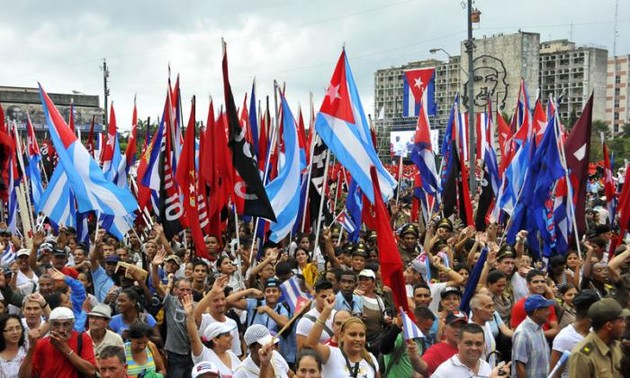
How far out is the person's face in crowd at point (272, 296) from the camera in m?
7.90

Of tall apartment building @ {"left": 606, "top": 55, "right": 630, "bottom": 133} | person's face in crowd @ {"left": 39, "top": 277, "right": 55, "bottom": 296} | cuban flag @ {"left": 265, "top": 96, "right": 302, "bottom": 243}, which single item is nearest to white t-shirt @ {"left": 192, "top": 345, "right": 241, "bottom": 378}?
person's face in crowd @ {"left": 39, "top": 277, "right": 55, "bottom": 296}

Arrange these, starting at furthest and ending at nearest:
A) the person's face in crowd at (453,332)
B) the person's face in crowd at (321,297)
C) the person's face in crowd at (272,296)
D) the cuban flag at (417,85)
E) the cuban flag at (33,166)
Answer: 1. the cuban flag at (417,85)
2. the cuban flag at (33,166)
3. the person's face in crowd at (272,296)
4. the person's face in crowd at (321,297)
5. the person's face in crowd at (453,332)

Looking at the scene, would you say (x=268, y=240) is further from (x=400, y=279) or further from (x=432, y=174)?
(x=400, y=279)

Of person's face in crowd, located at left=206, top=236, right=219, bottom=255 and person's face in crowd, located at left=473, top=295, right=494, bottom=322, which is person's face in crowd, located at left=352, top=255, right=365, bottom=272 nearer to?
person's face in crowd, located at left=206, top=236, right=219, bottom=255

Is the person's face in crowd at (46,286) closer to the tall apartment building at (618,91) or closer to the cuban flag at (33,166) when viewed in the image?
the cuban flag at (33,166)

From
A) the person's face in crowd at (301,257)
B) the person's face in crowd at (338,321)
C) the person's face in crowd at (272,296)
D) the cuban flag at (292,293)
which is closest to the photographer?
the person's face in crowd at (338,321)

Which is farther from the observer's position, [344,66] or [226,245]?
[226,245]

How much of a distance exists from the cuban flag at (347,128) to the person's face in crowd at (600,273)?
2.46m

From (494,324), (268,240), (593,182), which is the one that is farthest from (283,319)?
(593,182)

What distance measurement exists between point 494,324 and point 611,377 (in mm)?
1929

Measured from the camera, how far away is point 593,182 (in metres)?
26.8

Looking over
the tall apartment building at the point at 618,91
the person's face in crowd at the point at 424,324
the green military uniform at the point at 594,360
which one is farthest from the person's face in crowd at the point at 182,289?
the tall apartment building at the point at 618,91

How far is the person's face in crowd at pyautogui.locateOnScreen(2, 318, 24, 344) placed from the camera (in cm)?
614

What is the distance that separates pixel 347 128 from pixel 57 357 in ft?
16.2
